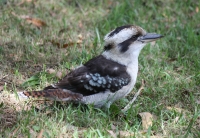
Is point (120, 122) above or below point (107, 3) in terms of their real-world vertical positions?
below

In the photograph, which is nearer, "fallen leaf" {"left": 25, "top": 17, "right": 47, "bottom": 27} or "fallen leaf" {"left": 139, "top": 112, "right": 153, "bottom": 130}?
"fallen leaf" {"left": 139, "top": 112, "right": 153, "bottom": 130}

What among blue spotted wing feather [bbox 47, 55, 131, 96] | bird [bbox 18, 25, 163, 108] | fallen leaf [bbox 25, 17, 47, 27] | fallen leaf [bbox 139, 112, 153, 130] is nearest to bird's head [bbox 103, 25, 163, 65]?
bird [bbox 18, 25, 163, 108]

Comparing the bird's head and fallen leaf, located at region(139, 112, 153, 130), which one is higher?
the bird's head

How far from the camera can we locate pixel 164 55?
24.1ft

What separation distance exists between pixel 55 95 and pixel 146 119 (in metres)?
1.12

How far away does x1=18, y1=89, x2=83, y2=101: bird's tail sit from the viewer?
5.39m

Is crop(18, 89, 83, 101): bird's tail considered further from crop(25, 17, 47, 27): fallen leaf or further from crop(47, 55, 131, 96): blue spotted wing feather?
crop(25, 17, 47, 27): fallen leaf

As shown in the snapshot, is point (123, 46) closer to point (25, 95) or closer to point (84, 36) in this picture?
point (25, 95)

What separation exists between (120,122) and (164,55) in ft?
7.45

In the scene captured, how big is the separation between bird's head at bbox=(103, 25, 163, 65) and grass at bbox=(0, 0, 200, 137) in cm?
67

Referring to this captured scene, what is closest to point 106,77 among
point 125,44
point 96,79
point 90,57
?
point 96,79

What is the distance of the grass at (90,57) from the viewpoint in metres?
5.14

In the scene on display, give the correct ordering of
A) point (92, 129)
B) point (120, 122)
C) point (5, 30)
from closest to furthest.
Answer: point (92, 129) < point (120, 122) < point (5, 30)

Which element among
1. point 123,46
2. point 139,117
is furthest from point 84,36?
point 139,117
